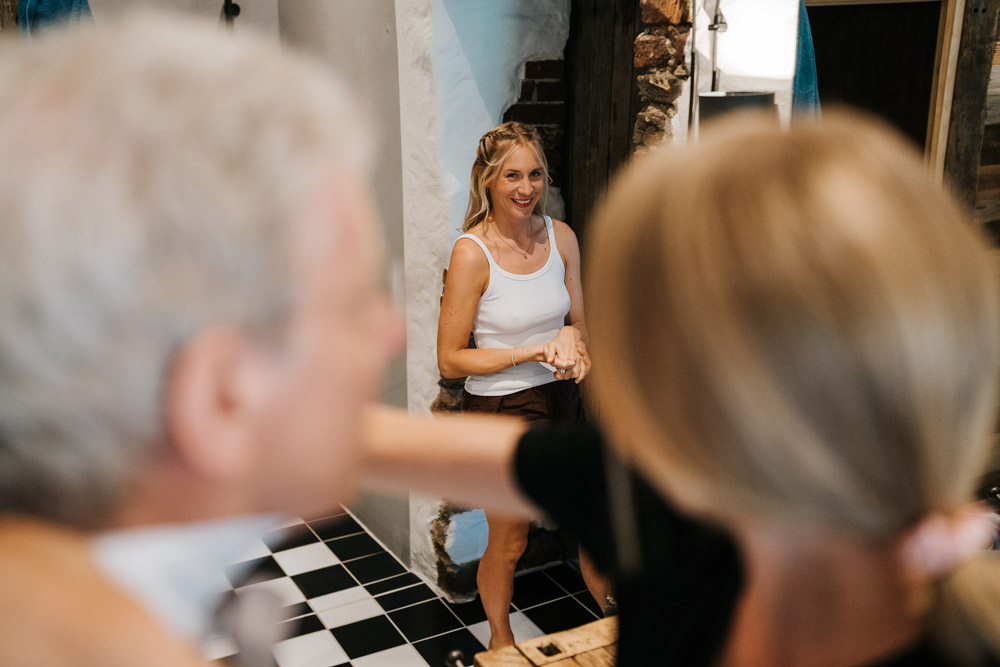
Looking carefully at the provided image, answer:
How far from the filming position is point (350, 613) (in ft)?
10.6

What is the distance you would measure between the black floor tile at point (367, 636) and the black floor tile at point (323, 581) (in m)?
0.29

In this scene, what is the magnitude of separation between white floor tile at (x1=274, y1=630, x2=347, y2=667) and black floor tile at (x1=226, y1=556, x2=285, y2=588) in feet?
1.55

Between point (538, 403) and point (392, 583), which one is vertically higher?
point (538, 403)

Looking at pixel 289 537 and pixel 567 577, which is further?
pixel 289 537

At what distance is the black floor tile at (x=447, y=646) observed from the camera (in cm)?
295

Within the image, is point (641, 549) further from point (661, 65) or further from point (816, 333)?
point (661, 65)

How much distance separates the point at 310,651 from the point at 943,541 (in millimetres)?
2818

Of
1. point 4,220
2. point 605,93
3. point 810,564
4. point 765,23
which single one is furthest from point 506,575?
point 4,220

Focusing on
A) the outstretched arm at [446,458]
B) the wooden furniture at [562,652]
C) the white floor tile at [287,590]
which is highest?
the outstretched arm at [446,458]

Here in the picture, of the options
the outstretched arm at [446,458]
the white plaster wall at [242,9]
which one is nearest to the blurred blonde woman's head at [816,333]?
the outstretched arm at [446,458]

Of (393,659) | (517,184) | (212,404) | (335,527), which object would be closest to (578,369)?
(517,184)

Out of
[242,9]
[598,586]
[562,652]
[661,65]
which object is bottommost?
[598,586]

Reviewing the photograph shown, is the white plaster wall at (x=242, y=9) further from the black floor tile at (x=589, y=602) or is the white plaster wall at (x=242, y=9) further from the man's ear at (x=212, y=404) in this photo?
the man's ear at (x=212, y=404)

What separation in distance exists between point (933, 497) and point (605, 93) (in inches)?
109
